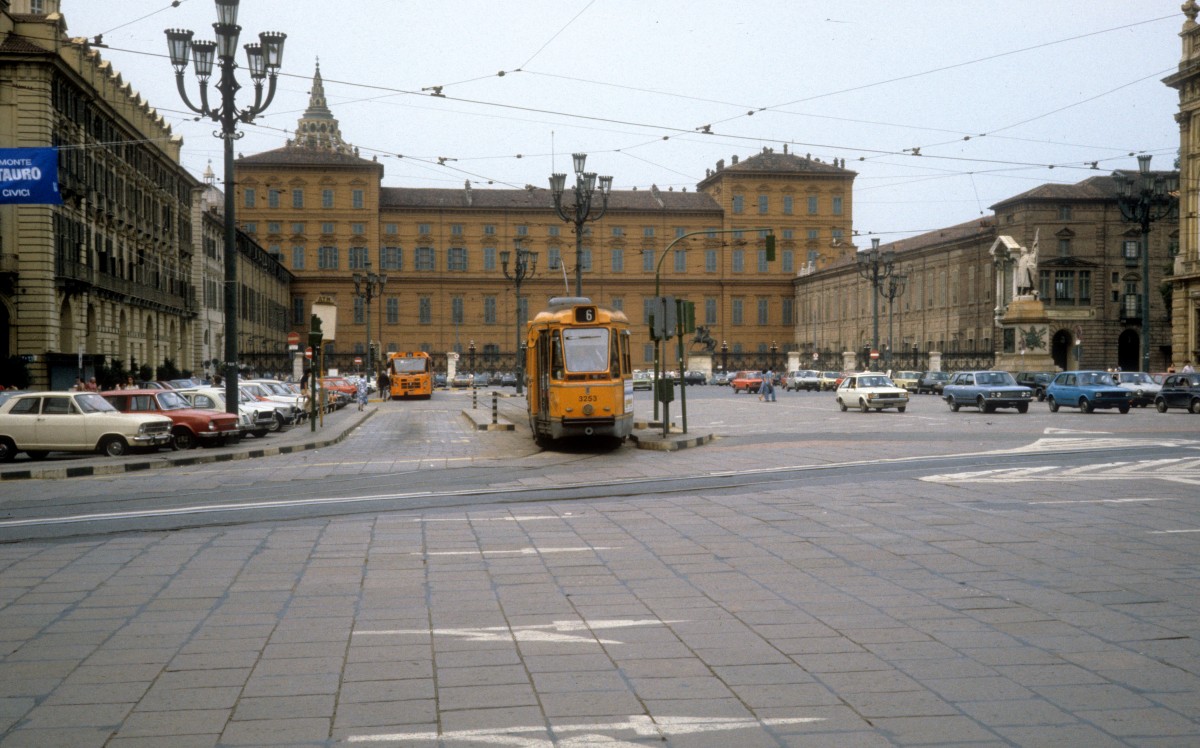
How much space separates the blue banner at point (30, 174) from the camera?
19.8 meters

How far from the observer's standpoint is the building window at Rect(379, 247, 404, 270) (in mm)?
114625

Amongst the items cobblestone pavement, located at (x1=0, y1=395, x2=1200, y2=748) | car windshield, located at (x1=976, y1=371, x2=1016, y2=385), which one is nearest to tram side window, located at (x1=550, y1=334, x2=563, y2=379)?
cobblestone pavement, located at (x1=0, y1=395, x2=1200, y2=748)

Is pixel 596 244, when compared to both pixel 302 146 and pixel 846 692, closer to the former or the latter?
pixel 302 146

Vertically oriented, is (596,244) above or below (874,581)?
above

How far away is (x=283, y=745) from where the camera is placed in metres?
4.89

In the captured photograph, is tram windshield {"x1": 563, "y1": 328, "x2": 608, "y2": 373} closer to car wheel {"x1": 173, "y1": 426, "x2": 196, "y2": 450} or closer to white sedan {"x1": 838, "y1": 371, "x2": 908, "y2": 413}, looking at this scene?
car wheel {"x1": 173, "y1": 426, "x2": 196, "y2": 450}

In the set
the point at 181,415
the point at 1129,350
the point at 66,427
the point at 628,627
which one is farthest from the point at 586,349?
the point at 1129,350

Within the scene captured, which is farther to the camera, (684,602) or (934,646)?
(684,602)

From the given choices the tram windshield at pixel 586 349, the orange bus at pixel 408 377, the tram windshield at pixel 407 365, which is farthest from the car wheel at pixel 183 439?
the tram windshield at pixel 407 365

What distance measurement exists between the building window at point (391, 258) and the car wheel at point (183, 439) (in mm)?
90967

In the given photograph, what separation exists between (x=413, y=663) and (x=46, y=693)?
178 centimetres

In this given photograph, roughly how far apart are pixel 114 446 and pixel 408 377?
42.6 metres

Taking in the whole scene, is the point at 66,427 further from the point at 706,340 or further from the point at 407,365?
the point at 706,340

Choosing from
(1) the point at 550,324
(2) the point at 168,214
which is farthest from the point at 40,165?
(2) the point at 168,214
